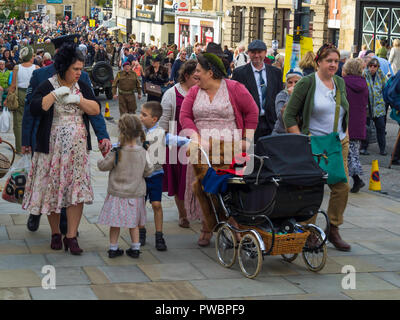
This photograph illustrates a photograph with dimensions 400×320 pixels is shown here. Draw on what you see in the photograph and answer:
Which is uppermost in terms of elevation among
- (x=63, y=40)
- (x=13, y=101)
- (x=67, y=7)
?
(x=67, y=7)

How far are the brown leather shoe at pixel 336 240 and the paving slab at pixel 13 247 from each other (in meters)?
2.75

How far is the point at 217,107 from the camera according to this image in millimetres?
7551

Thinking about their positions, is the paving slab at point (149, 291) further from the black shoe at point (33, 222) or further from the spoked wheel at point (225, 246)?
the black shoe at point (33, 222)

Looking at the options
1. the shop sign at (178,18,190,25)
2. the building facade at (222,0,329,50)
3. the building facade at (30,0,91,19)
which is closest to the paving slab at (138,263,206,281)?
the building facade at (222,0,329,50)

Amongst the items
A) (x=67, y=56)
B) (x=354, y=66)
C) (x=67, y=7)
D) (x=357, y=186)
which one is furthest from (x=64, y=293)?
(x=67, y=7)

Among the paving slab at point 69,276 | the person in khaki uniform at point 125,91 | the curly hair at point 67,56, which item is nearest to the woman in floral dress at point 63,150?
the curly hair at point 67,56

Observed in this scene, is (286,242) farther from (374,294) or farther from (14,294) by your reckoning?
(14,294)

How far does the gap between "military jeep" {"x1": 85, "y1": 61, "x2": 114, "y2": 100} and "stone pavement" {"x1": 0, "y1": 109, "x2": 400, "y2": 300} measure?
1806 cm

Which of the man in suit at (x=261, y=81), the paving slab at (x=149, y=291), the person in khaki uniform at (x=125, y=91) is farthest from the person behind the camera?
the person in khaki uniform at (x=125, y=91)

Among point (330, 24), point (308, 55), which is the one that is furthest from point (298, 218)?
point (330, 24)

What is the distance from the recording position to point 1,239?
790 cm

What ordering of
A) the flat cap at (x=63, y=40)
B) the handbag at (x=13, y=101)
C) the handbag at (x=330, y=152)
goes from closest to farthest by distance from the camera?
1. the handbag at (x=330, y=152)
2. the flat cap at (x=63, y=40)
3. the handbag at (x=13, y=101)

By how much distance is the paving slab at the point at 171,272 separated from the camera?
6.70 m

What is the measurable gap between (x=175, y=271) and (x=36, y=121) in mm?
1799
